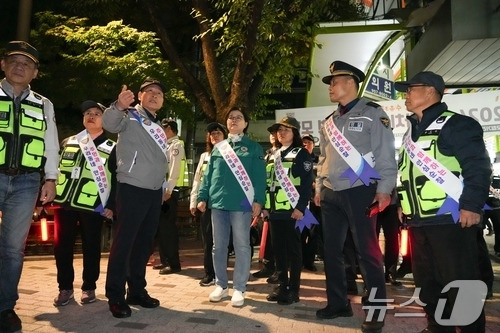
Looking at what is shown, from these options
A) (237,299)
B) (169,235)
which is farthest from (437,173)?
(169,235)

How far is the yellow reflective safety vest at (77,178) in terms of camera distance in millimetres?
4422

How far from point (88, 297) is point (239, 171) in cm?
205

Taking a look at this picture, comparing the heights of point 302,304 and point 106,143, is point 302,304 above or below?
below

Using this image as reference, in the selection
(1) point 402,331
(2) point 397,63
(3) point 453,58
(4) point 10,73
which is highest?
(2) point 397,63

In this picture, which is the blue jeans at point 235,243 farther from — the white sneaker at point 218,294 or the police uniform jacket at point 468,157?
the police uniform jacket at point 468,157

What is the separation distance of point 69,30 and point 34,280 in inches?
252

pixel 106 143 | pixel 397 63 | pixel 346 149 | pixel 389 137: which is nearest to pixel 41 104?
pixel 106 143

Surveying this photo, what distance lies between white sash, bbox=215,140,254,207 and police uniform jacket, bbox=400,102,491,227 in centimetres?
187

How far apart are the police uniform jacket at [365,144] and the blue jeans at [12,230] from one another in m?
2.69

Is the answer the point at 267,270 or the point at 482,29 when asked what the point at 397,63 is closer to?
the point at 482,29

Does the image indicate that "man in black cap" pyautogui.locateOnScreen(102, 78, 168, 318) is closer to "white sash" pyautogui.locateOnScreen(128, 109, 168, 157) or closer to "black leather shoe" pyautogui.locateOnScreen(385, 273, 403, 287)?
"white sash" pyautogui.locateOnScreen(128, 109, 168, 157)

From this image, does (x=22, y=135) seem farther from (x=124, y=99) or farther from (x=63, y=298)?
(x=63, y=298)

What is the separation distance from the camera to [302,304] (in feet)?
15.4

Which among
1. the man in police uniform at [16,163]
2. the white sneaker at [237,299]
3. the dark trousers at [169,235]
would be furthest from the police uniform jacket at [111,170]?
the dark trousers at [169,235]
